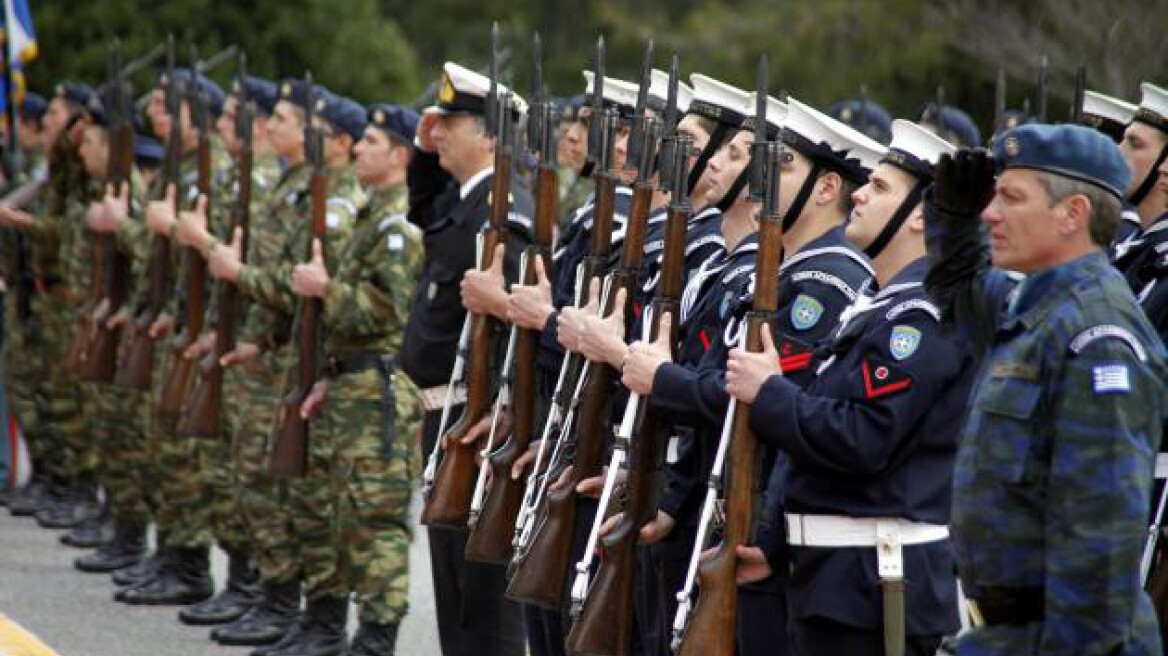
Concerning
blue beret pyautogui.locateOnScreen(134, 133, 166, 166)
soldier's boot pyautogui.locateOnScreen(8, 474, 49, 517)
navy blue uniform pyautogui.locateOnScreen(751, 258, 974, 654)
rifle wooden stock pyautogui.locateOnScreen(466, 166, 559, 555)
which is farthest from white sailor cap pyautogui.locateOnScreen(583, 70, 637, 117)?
soldier's boot pyautogui.locateOnScreen(8, 474, 49, 517)

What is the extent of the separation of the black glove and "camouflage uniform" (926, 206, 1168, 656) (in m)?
0.22

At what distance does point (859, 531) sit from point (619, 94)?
2.67 m

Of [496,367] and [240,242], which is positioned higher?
[240,242]

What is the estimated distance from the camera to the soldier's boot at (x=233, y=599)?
9.33 m

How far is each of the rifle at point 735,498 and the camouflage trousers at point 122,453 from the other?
5956mm

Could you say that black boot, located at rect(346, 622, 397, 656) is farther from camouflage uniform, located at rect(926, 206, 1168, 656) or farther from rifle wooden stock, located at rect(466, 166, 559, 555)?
camouflage uniform, located at rect(926, 206, 1168, 656)

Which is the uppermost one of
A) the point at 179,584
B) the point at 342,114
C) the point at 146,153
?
the point at 146,153

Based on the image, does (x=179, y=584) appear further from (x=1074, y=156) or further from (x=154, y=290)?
(x=1074, y=156)

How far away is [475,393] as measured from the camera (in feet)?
22.4

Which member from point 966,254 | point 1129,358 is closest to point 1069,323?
point 1129,358

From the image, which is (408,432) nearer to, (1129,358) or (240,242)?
(240,242)

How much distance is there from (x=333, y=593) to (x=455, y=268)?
184cm

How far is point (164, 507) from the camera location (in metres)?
10.1

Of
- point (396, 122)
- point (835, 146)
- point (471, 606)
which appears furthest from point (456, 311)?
point (835, 146)
